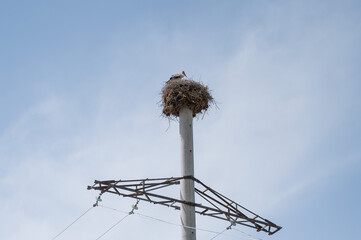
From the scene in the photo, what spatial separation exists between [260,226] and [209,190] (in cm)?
148

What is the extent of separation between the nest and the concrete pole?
0.69 feet

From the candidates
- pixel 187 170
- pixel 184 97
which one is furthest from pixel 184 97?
pixel 187 170

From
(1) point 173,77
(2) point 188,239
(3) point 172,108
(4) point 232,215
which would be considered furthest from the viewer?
(1) point 173,77

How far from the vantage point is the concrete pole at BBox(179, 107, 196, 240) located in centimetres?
1141

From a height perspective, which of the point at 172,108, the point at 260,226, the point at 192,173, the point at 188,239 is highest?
the point at 172,108

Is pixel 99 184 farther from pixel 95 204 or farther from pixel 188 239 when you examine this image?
pixel 188 239

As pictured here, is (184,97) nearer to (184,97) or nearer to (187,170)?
(184,97)

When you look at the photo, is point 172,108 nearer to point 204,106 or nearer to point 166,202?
point 204,106

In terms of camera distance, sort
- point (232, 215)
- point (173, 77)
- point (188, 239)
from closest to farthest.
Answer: point (188, 239) < point (232, 215) < point (173, 77)

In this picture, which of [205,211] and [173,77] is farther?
[173,77]

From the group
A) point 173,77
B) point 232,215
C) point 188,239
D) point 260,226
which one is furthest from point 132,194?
point 173,77

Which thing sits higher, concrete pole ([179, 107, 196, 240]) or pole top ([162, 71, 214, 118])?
pole top ([162, 71, 214, 118])

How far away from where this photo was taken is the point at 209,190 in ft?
40.0

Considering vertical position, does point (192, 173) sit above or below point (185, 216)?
above
